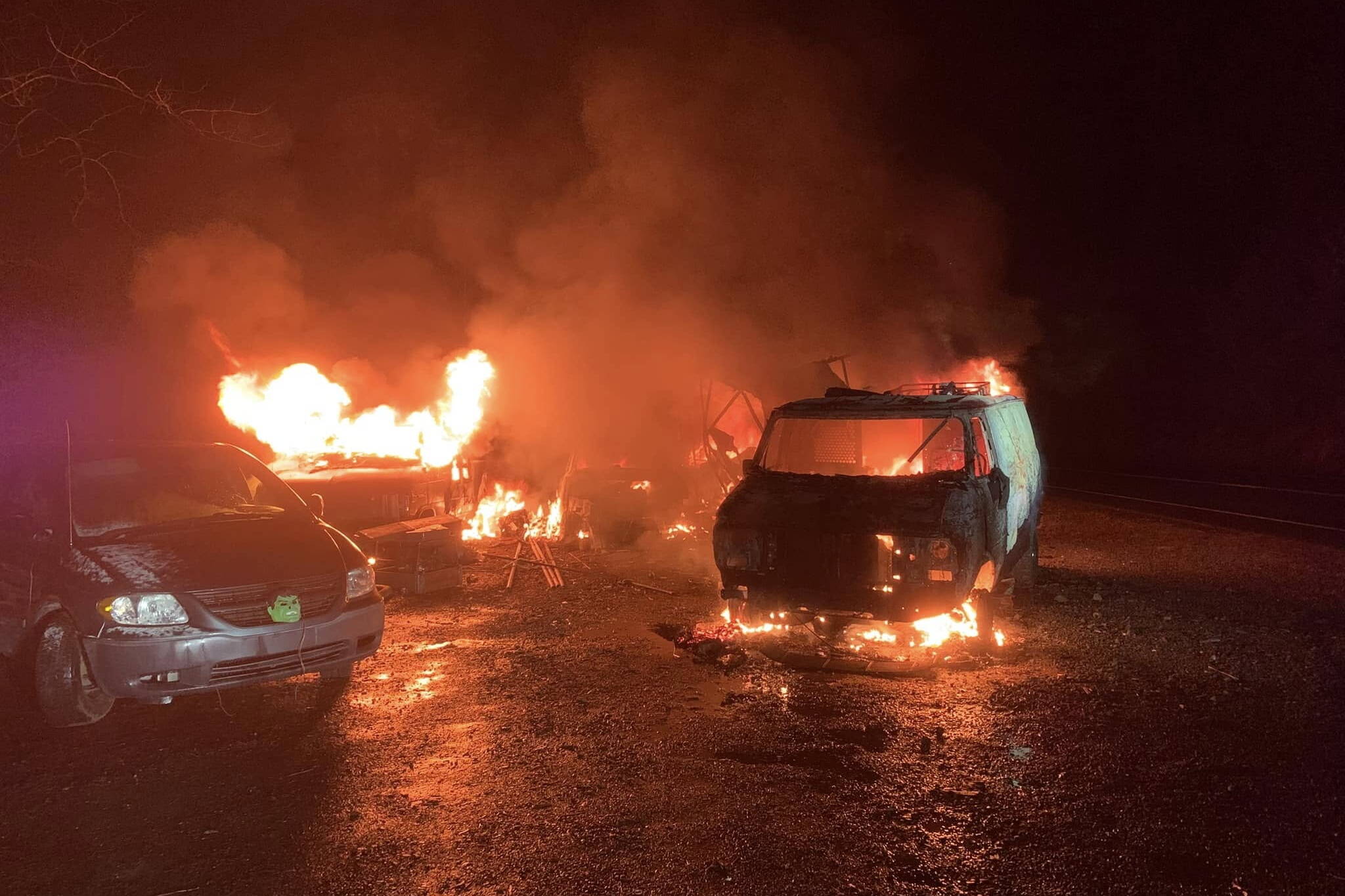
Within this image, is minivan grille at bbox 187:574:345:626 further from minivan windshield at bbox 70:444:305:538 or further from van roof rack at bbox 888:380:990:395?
van roof rack at bbox 888:380:990:395

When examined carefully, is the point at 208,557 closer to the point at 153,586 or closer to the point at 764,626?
the point at 153,586

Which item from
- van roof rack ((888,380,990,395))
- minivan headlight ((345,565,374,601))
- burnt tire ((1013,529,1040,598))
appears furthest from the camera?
burnt tire ((1013,529,1040,598))

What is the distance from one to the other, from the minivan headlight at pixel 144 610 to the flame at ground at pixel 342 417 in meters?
9.49

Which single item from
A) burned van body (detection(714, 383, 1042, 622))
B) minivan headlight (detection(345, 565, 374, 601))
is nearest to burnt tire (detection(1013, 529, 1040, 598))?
burned van body (detection(714, 383, 1042, 622))

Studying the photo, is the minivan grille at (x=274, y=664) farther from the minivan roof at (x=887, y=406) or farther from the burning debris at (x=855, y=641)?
the minivan roof at (x=887, y=406)

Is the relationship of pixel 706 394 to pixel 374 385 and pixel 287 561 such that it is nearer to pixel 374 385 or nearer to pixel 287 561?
pixel 374 385

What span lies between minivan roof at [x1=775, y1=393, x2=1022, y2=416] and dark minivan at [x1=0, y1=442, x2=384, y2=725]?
3.75 metres

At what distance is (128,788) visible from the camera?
414 cm

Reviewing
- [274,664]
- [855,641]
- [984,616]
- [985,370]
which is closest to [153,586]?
[274,664]

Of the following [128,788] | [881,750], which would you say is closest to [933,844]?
[881,750]

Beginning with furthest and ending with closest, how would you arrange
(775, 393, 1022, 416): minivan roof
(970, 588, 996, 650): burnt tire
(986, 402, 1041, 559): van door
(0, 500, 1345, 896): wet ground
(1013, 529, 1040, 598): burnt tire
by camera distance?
(1013, 529, 1040, 598): burnt tire → (986, 402, 1041, 559): van door → (775, 393, 1022, 416): minivan roof → (970, 588, 996, 650): burnt tire → (0, 500, 1345, 896): wet ground

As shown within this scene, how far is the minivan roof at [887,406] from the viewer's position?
6.54 m

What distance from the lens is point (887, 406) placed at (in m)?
6.68

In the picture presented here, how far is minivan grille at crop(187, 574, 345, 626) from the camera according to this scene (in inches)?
184
